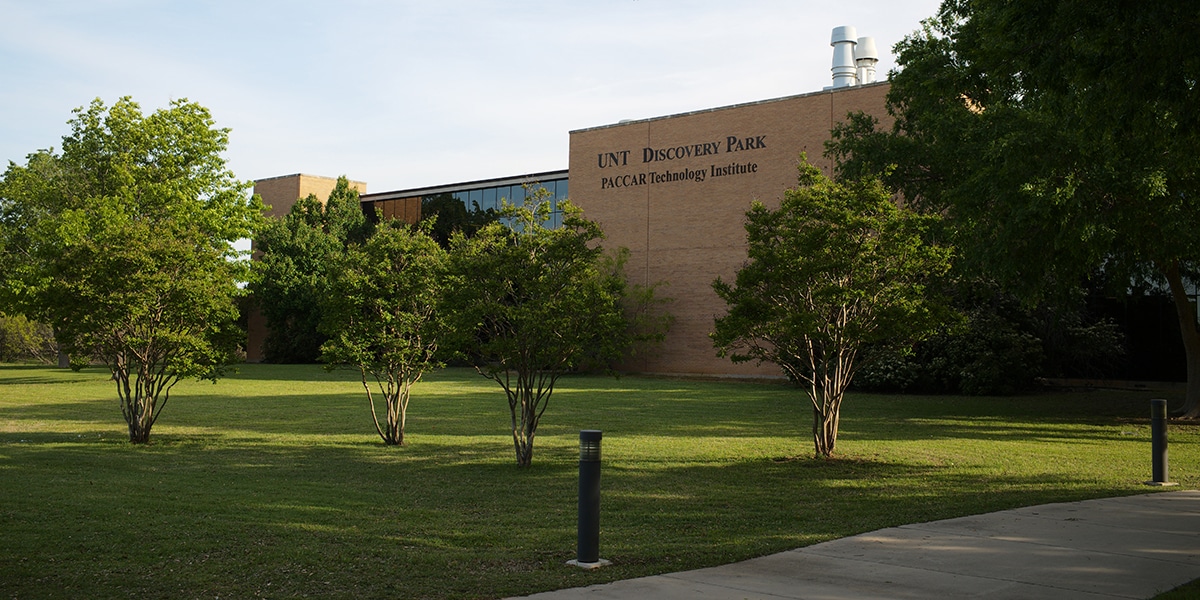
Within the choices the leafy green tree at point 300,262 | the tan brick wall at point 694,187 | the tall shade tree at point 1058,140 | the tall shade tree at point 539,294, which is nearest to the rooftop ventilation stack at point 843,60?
the tan brick wall at point 694,187

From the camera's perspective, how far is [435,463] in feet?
46.3

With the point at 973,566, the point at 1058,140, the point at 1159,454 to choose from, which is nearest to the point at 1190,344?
the point at 1058,140

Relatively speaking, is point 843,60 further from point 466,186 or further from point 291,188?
point 291,188

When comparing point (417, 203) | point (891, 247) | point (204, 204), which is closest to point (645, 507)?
point (891, 247)

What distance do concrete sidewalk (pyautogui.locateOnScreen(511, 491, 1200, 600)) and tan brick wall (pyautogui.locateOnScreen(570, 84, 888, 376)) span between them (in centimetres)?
3227

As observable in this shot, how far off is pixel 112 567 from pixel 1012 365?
28266mm

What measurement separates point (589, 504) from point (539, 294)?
635cm

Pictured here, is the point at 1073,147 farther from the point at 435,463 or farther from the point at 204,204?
the point at 204,204

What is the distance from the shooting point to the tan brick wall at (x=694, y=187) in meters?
41.2

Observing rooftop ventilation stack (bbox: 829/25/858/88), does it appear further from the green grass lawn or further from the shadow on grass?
the shadow on grass

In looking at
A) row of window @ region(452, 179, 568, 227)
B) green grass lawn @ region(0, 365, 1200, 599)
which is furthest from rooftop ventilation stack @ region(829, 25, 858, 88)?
green grass lawn @ region(0, 365, 1200, 599)

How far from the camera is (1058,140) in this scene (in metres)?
16.0

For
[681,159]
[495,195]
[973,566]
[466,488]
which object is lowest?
[466,488]

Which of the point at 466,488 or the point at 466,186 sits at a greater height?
the point at 466,186
